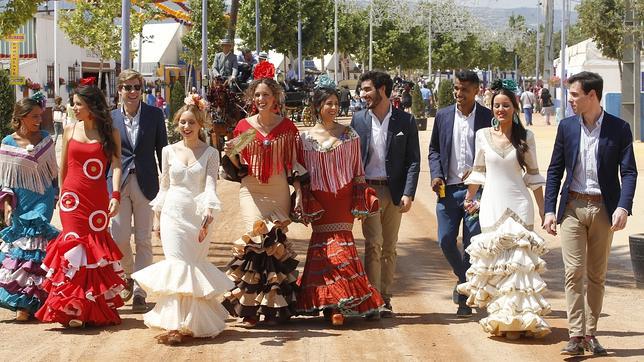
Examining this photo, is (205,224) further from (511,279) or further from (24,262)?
(511,279)

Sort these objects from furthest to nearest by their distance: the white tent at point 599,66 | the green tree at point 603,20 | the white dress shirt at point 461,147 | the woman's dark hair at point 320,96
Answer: the white tent at point 599,66, the green tree at point 603,20, the white dress shirt at point 461,147, the woman's dark hair at point 320,96

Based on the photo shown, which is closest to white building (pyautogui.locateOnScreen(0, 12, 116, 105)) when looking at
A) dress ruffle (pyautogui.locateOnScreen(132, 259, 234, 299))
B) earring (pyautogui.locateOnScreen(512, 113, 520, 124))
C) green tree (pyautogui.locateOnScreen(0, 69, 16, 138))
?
green tree (pyautogui.locateOnScreen(0, 69, 16, 138))

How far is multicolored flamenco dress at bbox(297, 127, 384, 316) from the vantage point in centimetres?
870

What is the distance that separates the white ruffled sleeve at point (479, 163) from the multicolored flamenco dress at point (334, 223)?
90cm

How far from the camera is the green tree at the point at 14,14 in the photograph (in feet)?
54.8

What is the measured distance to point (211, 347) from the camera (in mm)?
8016

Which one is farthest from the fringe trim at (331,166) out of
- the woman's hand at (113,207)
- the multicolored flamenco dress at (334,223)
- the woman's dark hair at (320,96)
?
the woman's hand at (113,207)

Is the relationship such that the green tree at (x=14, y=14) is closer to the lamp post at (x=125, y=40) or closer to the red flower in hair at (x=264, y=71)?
the lamp post at (x=125, y=40)

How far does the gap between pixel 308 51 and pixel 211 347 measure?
2431 inches

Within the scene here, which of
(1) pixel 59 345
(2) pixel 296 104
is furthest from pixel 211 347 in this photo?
(2) pixel 296 104

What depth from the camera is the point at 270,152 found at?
28.3 feet

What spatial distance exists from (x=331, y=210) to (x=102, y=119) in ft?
6.51

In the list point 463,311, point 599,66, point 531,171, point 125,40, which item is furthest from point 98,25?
point 531,171

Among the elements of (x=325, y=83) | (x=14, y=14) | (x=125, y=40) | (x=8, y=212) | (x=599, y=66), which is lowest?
(x=8, y=212)
